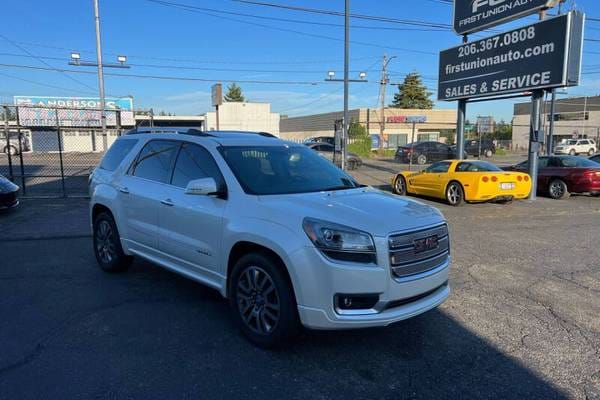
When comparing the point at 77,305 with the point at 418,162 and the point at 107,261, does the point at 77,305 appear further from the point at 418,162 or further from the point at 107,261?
the point at 418,162

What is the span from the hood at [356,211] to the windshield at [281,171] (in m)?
0.25

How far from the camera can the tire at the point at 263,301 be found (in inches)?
139

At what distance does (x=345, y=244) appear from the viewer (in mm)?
3336

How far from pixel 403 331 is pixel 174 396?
2.07 meters

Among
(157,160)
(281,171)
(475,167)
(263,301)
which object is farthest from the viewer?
(475,167)

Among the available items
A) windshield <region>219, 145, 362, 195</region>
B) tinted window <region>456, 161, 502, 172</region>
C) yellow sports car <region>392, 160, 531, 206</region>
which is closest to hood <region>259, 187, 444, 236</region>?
windshield <region>219, 145, 362, 195</region>

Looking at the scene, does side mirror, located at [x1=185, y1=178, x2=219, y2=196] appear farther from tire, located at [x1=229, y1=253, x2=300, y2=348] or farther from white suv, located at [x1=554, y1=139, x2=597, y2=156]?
white suv, located at [x1=554, y1=139, x2=597, y2=156]

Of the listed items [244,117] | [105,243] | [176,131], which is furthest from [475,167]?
[244,117]

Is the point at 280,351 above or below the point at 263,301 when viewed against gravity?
below

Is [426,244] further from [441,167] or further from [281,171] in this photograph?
[441,167]

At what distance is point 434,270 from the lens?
376 cm

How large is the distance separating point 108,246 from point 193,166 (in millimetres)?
2093

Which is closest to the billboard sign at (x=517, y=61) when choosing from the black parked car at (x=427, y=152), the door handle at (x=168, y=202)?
the door handle at (x=168, y=202)

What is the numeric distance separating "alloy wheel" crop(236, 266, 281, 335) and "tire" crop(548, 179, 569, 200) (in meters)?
13.4
